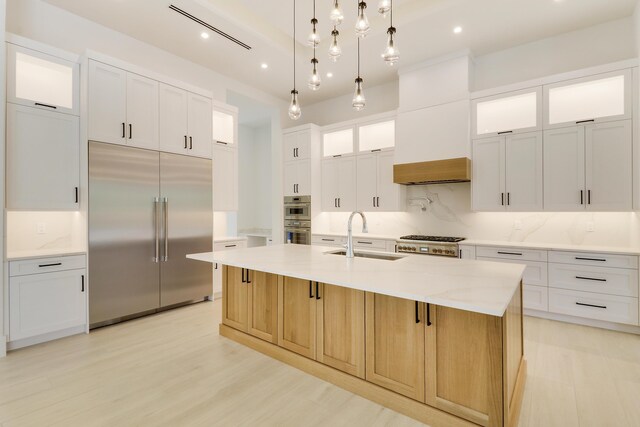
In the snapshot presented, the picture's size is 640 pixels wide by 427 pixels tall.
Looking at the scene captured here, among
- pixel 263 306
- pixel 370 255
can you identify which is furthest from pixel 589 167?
pixel 263 306

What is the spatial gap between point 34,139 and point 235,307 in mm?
2459

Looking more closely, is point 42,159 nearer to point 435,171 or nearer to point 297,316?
point 297,316

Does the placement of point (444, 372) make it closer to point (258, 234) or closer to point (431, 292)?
point (431, 292)

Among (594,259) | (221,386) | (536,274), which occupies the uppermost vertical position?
(594,259)

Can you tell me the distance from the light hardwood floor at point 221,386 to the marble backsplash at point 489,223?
3.84 feet

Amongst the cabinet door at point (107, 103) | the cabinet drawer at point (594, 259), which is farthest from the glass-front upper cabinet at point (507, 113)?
the cabinet door at point (107, 103)

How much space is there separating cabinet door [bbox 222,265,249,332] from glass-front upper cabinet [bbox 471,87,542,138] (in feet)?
11.5

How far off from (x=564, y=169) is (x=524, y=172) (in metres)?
0.38

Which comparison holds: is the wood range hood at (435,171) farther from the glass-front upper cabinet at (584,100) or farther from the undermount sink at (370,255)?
the undermount sink at (370,255)

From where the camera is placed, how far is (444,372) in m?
1.69

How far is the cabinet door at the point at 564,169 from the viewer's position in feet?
11.3

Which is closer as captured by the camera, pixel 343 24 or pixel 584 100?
pixel 584 100

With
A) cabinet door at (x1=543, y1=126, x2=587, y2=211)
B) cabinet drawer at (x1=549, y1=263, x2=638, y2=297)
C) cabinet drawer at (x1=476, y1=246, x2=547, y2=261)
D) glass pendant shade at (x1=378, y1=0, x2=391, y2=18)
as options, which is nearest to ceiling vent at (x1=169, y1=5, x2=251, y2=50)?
glass pendant shade at (x1=378, y1=0, x2=391, y2=18)

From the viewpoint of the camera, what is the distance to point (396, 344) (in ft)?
6.17
